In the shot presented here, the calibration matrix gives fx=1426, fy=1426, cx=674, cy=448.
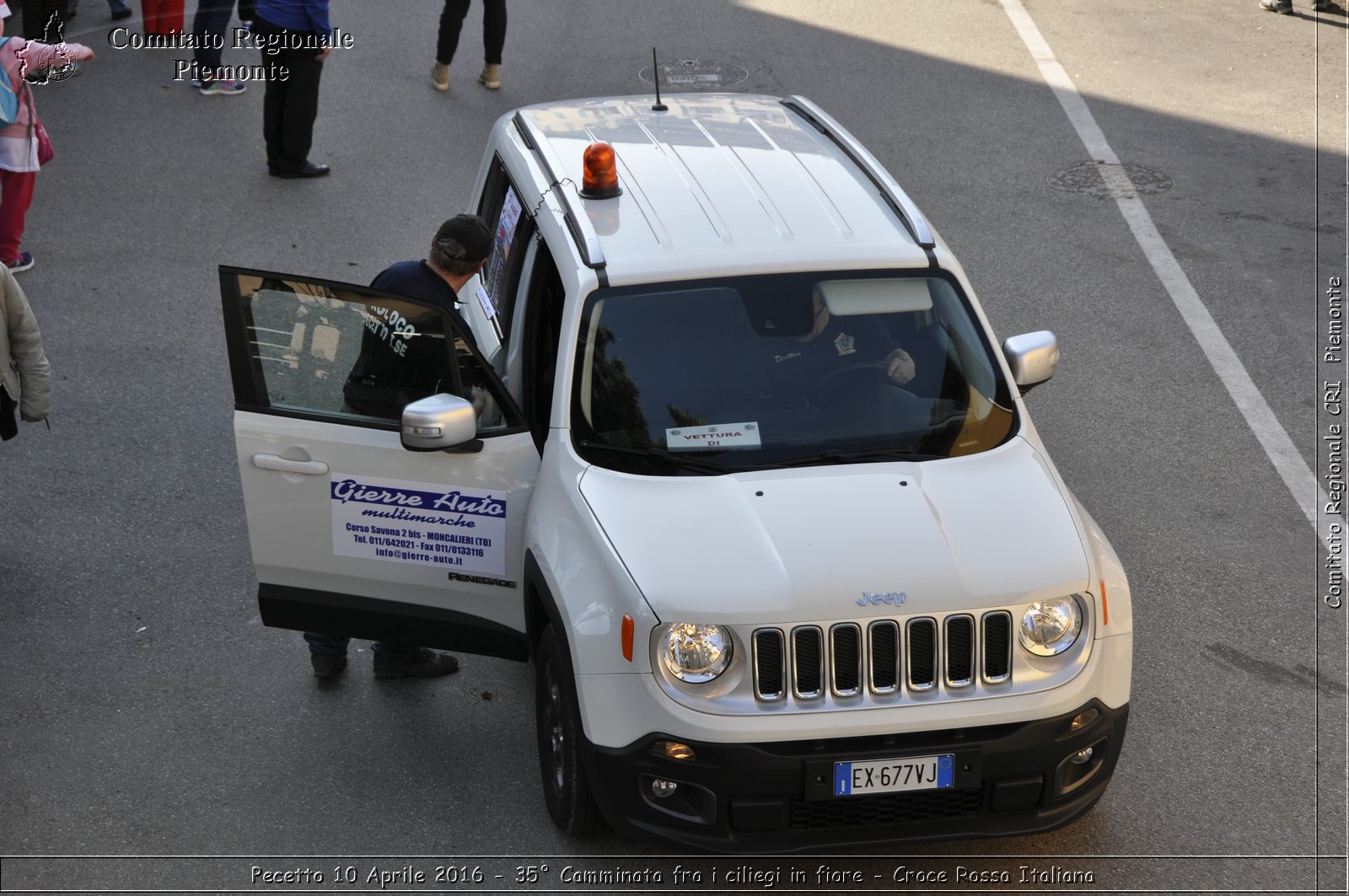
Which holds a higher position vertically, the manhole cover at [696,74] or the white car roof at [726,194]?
the white car roof at [726,194]

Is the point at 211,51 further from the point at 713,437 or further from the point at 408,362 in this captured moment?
the point at 713,437

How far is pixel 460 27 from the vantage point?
13.1 meters

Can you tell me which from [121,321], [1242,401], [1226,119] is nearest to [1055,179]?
[1226,119]

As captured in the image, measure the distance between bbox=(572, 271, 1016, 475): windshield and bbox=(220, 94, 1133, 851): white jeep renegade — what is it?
0.01m

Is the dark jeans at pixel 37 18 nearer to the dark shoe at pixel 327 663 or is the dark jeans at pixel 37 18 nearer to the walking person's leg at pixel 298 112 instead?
the walking person's leg at pixel 298 112

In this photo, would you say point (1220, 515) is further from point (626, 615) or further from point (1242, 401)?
point (626, 615)

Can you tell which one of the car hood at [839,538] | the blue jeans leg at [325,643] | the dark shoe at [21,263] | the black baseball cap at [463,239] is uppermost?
the black baseball cap at [463,239]

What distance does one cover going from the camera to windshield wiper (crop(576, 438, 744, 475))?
193 inches

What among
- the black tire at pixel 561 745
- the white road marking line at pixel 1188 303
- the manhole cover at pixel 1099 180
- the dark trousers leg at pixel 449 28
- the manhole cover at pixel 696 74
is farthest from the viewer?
the manhole cover at pixel 696 74

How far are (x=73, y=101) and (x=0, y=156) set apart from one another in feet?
14.4

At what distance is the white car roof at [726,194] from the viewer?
210 inches

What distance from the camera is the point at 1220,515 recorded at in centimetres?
724

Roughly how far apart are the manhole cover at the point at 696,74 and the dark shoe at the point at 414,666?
8603 millimetres

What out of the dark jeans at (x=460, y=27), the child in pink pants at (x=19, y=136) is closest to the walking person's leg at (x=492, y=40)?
the dark jeans at (x=460, y=27)
